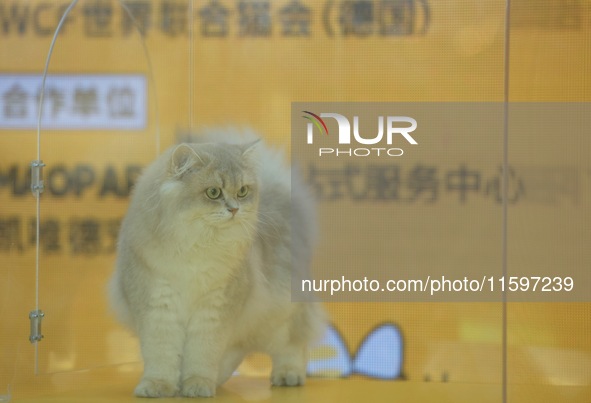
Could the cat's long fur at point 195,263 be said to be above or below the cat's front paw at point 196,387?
above

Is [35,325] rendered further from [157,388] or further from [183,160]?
[183,160]

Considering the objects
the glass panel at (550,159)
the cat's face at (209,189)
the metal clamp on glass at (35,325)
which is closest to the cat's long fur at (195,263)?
the cat's face at (209,189)

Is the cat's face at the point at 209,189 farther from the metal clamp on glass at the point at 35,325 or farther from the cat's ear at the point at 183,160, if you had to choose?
the metal clamp on glass at the point at 35,325

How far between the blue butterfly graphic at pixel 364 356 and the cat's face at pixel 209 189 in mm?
592

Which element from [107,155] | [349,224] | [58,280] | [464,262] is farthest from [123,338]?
[464,262]

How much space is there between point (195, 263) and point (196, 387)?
0.39 m

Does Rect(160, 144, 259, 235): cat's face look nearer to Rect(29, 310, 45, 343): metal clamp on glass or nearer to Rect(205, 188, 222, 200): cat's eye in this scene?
Rect(205, 188, 222, 200): cat's eye

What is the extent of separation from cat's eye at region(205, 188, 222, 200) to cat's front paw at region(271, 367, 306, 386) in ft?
2.28

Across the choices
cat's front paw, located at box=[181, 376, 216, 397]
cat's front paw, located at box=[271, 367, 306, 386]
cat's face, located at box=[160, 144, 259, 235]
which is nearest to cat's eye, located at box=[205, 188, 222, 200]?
cat's face, located at box=[160, 144, 259, 235]

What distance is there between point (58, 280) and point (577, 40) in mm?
2006

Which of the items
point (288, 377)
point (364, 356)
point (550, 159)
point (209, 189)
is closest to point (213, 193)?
point (209, 189)

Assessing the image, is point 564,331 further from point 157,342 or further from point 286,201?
point 157,342

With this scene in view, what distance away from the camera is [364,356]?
136 inches

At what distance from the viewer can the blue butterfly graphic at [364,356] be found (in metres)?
3.45
